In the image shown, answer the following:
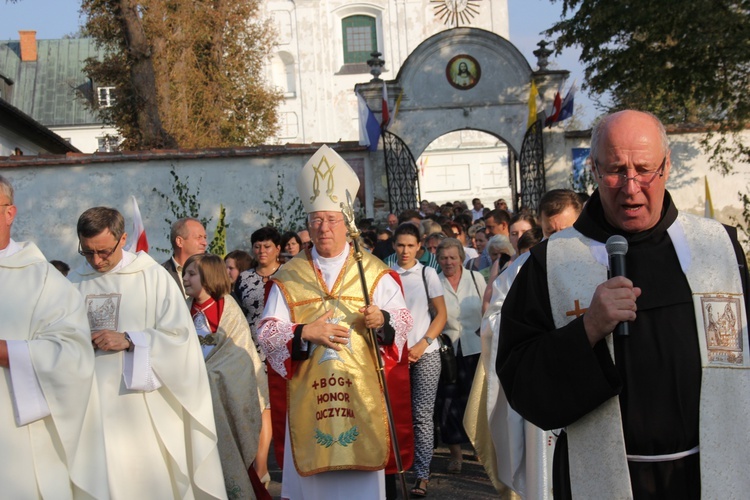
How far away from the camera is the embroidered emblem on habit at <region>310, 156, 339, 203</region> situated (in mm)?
6520

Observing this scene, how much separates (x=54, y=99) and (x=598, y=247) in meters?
59.7

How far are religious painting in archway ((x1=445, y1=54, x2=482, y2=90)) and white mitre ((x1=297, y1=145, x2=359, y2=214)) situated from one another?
42.4ft

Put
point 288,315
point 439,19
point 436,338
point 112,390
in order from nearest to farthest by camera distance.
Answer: point 112,390, point 288,315, point 436,338, point 439,19

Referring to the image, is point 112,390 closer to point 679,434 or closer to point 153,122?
point 679,434

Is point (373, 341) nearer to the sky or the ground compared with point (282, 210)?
nearer to the ground

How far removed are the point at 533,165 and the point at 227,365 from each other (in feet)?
41.5

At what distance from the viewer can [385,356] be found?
6.29 m

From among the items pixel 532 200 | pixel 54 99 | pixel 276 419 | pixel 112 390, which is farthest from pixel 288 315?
pixel 54 99

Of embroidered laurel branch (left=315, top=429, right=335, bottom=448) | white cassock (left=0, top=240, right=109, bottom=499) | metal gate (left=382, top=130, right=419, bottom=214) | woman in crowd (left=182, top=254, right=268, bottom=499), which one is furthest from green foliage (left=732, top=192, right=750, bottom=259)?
white cassock (left=0, top=240, right=109, bottom=499)

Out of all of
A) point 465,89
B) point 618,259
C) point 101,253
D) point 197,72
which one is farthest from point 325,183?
point 197,72

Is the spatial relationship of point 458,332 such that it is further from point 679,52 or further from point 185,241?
point 679,52

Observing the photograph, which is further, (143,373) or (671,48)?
(671,48)

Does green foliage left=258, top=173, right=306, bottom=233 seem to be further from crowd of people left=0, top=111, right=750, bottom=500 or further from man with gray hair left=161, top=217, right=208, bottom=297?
man with gray hair left=161, top=217, right=208, bottom=297

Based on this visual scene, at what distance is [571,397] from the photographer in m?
3.03
